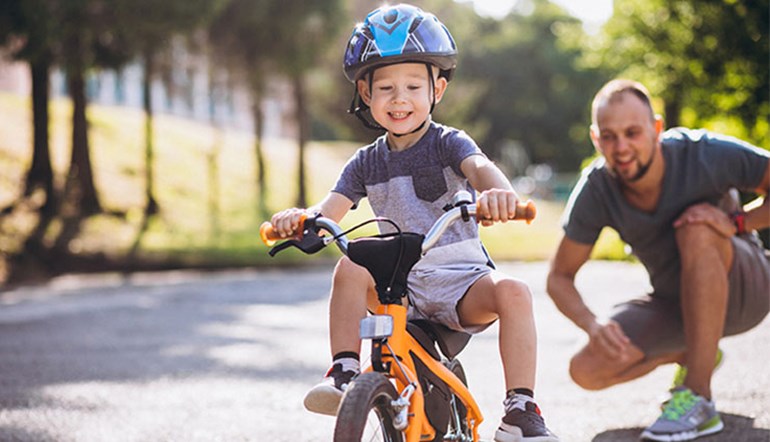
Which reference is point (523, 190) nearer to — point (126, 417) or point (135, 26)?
point (135, 26)

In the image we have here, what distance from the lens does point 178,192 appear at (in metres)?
25.6

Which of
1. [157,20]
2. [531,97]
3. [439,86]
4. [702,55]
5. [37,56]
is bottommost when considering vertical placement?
[439,86]

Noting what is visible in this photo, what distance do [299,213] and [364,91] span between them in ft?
2.12

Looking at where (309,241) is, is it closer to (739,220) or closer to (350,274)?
(350,274)

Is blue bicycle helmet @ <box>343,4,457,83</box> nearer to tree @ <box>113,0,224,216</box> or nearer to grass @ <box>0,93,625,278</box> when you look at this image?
grass @ <box>0,93,625,278</box>

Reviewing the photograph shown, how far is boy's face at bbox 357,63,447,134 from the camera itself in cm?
355

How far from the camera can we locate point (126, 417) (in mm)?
5387

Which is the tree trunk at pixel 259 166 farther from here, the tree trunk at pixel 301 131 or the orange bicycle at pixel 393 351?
the orange bicycle at pixel 393 351

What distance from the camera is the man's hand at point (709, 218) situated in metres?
4.79

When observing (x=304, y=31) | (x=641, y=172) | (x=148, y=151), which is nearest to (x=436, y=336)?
(x=641, y=172)

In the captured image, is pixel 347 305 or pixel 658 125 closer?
pixel 347 305

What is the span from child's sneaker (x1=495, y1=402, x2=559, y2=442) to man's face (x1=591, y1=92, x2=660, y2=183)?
180cm

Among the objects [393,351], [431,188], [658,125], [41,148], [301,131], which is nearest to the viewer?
[393,351]

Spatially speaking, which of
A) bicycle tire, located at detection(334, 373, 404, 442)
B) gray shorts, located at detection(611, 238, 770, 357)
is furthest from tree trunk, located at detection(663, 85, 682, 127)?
bicycle tire, located at detection(334, 373, 404, 442)
